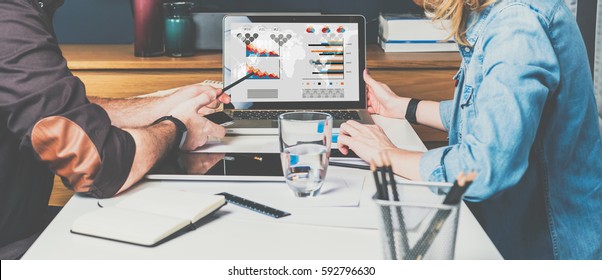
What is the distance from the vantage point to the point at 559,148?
1.31m

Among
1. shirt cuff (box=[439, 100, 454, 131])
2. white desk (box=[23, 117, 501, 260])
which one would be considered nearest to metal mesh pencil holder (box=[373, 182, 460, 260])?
white desk (box=[23, 117, 501, 260])

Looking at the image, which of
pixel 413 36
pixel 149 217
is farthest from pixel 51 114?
pixel 413 36

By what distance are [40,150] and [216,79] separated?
53.6 inches

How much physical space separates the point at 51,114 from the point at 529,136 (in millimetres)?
801

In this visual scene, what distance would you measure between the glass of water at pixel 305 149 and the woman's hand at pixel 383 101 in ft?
1.69

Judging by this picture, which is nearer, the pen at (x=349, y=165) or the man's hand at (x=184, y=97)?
the pen at (x=349, y=165)

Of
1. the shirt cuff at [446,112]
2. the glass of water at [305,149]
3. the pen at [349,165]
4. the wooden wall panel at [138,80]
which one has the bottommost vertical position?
the wooden wall panel at [138,80]

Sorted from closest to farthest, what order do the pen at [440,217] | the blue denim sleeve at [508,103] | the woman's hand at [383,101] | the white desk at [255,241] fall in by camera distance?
the pen at [440,217], the white desk at [255,241], the blue denim sleeve at [508,103], the woman's hand at [383,101]

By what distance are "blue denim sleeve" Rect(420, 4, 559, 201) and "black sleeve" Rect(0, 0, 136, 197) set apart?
0.57 metres

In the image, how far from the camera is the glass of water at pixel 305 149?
118 centimetres

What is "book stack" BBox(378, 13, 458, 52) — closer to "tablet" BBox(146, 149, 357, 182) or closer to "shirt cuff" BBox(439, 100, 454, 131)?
"shirt cuff" BBox(439, 100, 454, 131)

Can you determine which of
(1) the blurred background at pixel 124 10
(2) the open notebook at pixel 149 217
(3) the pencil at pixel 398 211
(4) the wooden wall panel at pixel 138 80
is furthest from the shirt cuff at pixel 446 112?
(1) the blurred background at pixel 124 10

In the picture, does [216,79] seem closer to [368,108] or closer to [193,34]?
[193,34]

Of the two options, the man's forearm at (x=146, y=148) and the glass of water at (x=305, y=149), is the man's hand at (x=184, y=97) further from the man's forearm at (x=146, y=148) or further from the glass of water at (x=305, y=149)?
the glass of water at (x=305, y=149)
